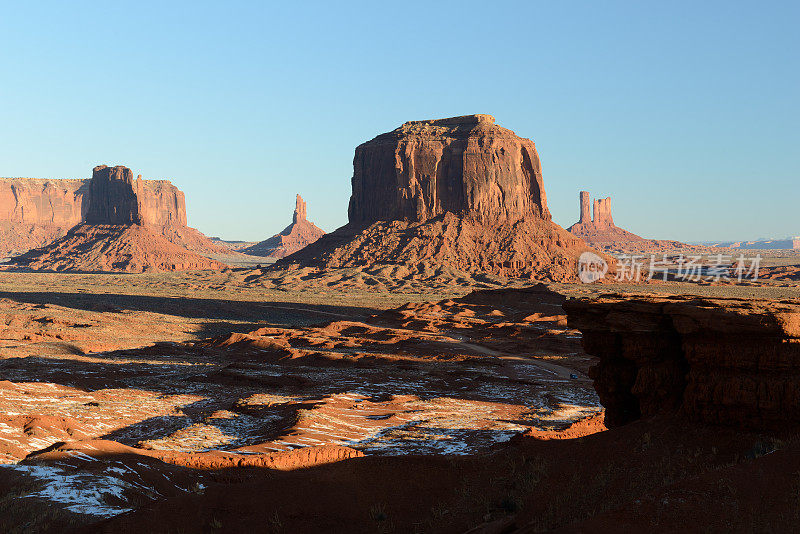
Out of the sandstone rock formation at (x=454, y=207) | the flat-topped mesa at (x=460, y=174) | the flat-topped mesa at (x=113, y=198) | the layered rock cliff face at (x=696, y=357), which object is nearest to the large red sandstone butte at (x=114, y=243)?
the flat-topped mesa at (x=113, y=198)

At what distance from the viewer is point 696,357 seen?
1291 cm

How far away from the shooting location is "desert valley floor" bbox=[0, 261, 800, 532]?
11344 millimetres

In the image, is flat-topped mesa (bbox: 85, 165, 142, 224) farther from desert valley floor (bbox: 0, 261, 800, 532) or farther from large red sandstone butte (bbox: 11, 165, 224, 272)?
desert valley floor (bbox: 0, 261, 800, 532)

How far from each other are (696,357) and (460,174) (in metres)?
109

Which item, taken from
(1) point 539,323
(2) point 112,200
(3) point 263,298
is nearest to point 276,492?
(1) point 539,323

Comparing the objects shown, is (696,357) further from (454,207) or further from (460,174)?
(454,207)

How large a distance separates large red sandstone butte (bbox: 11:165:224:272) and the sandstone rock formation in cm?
4734

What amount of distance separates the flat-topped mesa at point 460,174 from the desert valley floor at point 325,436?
67504mm

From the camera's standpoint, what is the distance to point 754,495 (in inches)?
346

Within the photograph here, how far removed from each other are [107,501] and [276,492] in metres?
3.16

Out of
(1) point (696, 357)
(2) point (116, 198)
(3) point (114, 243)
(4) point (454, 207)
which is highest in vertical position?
(2) point (116, 198)

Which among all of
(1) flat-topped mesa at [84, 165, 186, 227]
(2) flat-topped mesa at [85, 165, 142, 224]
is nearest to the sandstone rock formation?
(1) flat-topped mesa at [84, 165, 186, 227]

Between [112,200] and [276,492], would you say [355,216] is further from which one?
[276,492]

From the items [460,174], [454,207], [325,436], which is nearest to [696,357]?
[325,436]
